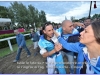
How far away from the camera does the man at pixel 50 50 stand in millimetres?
1026

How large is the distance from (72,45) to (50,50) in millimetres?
209

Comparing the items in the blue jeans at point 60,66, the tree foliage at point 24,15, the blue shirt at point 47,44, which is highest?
the tree foliage at point 24,15

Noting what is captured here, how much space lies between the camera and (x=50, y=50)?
1.05 m

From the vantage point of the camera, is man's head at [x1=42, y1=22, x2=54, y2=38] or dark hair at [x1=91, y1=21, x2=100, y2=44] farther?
man's head at [x1=42, y1=22, x2=54, y2=38]

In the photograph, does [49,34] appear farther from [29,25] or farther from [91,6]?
[91,6]

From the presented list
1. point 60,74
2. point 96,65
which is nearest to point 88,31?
point 96,65

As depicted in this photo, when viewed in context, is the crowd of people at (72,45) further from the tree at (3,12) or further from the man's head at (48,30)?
the tree at (3,12)

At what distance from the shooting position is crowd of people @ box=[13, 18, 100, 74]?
71cm

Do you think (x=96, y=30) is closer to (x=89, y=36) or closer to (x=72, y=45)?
(x=89, y=36)

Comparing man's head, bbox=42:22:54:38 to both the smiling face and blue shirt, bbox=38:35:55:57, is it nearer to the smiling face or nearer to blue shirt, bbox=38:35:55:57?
blue shirt, bbox=38:35:55:57

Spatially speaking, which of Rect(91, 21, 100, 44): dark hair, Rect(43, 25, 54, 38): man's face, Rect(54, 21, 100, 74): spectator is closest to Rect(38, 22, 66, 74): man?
Rect(43, 25, 54, 38): man's face

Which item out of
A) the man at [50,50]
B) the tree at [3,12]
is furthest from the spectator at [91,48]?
the tree at [3,12]

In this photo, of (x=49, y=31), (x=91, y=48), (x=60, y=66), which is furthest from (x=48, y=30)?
(x=91, y=48)

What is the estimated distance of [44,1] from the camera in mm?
976
